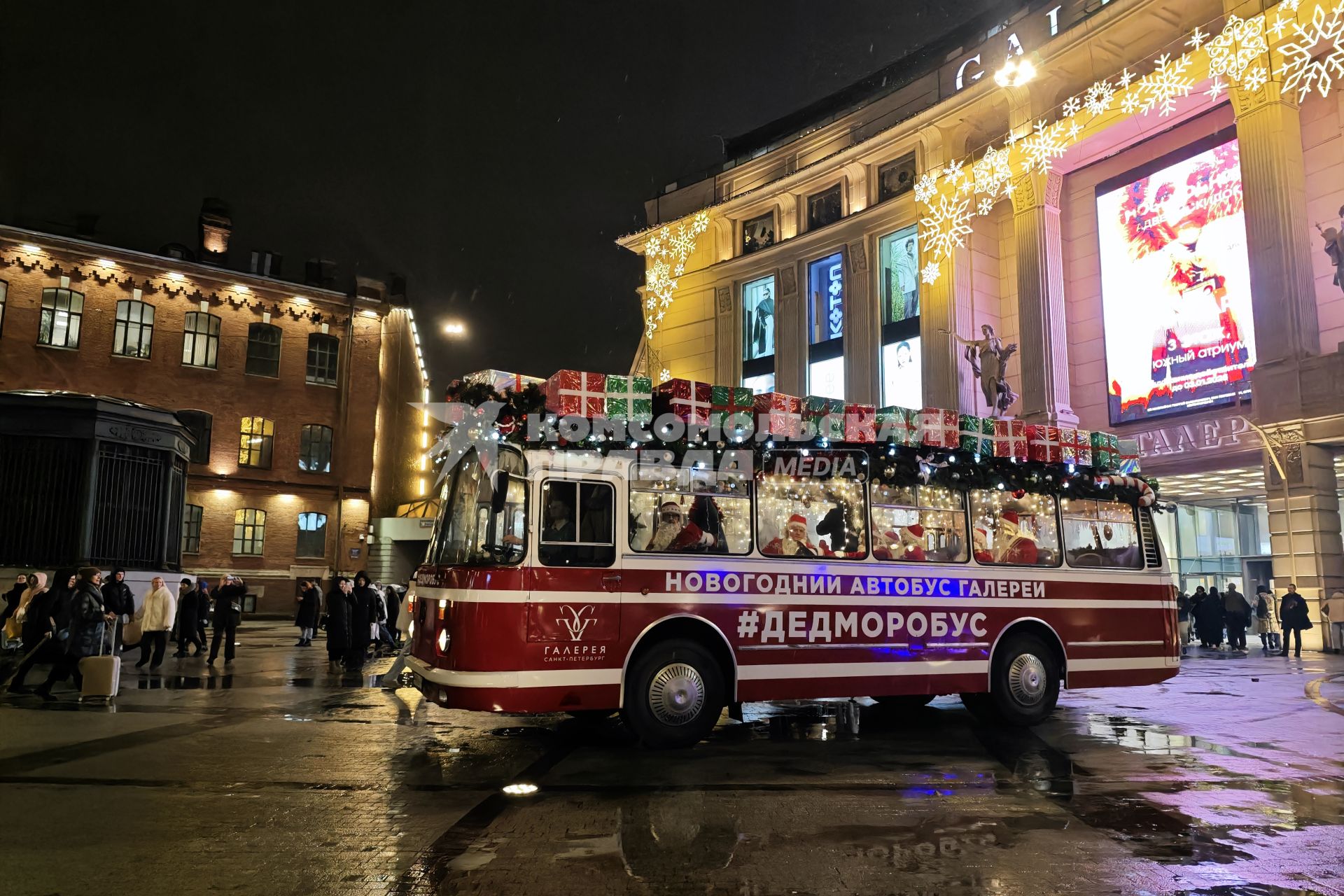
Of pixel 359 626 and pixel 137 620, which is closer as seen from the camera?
pixel 137 620

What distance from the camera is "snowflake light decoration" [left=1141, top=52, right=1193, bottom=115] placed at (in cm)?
2508

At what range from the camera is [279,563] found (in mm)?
35406

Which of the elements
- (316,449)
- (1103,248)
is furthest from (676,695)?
(316,449)

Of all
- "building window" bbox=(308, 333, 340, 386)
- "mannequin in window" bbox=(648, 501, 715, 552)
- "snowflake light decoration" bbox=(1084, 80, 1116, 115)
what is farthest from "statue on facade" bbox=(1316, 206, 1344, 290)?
"building window" bbox=(308, 333, 340, 386)

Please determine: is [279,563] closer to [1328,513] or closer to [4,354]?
[4,354]

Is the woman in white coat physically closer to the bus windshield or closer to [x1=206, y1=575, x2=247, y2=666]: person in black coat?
[x1=206, y1=575, x2=247, y2=666]: person in black coat

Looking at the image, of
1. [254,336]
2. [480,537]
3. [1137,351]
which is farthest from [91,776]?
[254,336]

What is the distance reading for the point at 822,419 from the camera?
9.91 meters

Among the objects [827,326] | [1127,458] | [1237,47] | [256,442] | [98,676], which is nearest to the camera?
[98,676]

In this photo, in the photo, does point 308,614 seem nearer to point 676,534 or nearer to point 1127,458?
point 676,534

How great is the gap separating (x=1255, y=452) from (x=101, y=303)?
127 ft

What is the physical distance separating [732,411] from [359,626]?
10384 mm

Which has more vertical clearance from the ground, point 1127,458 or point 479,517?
point 1127,458

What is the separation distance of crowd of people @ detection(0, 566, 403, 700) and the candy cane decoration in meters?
12.8
